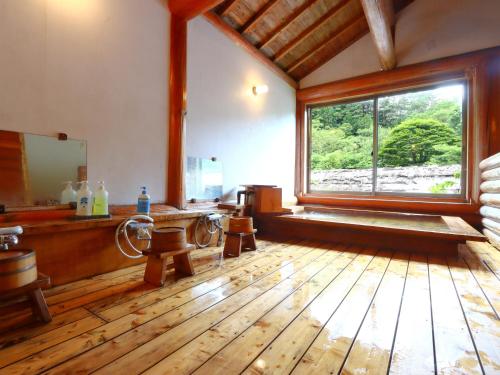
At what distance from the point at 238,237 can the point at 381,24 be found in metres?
3.18

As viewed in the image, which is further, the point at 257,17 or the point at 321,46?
the point at 321,46

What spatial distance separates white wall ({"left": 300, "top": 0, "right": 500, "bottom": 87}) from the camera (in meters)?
3.80

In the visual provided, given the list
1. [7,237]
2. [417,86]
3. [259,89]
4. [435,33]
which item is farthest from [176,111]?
[435,33]

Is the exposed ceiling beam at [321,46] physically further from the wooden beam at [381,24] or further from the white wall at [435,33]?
the wooden beam at [381,24]

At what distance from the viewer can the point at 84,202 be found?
2.00 metres

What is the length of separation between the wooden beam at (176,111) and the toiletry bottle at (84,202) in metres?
0.92

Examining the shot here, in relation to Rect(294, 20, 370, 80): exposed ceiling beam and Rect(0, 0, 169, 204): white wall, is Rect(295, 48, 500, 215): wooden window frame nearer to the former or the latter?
Rect(294, 20, 370, 80): exposed ceiling beam

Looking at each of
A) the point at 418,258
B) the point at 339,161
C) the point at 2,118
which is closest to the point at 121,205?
the point at 2,118

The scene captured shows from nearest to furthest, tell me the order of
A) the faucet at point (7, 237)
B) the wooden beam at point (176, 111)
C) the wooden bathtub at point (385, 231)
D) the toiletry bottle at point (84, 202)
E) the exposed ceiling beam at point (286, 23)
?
the faucet at point (7, 237), the toiletry bottle at point (84, 202), the wooden bathtub at point (385, 231), the wooden beam at point (176, 111), the exposed ceiling beam at point (286, 23)

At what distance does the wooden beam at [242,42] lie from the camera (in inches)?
134

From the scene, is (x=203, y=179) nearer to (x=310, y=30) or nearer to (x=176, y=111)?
(x=176, y=111)

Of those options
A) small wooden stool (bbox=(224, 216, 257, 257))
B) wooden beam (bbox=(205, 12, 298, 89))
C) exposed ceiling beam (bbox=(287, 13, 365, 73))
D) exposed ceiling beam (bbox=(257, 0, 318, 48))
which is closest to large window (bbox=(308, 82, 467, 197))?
exposed ceiling beam (bbox=(287, 13, 365, 73))

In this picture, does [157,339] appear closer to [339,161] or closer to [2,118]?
[2,118]

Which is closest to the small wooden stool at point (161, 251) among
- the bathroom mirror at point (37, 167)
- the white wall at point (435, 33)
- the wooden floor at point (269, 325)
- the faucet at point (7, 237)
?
the wooden floor at point (269, 325)
